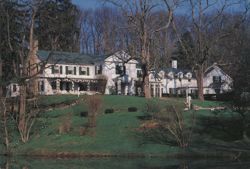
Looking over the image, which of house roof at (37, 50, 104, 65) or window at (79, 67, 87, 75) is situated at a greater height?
house roof at (37, 50, 104, 65)

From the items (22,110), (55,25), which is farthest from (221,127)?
(55,25)

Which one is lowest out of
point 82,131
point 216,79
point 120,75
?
point 82,131

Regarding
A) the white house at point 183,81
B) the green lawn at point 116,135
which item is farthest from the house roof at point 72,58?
the green lawn at point 116,135

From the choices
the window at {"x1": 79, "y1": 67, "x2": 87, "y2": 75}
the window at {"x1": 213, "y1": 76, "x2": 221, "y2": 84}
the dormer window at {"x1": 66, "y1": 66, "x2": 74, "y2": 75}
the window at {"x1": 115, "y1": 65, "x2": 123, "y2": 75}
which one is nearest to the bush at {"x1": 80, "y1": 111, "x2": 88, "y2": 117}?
the dormer window at {"x1": 66, "y1": 66, "x2": 74, "y2": 75}

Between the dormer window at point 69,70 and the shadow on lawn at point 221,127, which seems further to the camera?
the dormer window at point 69,70

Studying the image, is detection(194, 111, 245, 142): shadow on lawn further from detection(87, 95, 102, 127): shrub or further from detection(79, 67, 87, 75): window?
detection(79, 67, 87, 75): window

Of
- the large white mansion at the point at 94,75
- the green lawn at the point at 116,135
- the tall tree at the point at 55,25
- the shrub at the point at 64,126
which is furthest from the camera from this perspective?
the large white mansion at the point at 94,75

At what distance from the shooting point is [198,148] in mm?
37344

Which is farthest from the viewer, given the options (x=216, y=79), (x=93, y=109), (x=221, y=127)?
(x=216, y=79)

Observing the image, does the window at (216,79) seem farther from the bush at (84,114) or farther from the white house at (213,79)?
the bush at (84,114)

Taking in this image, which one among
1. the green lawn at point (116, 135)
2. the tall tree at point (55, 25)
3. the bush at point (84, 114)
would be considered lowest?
the green lawn at point (116, 135)

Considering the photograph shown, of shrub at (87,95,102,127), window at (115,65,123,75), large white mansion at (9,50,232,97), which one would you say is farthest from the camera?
window at (115,65,123,75)

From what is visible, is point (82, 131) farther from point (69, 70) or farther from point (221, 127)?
point (69, 70)

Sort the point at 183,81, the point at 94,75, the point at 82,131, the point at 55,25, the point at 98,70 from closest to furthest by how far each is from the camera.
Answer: the point at 82,131 < the point at 55,25 < the point at 94,75 < the point at 98,70 < the point at 183,81
